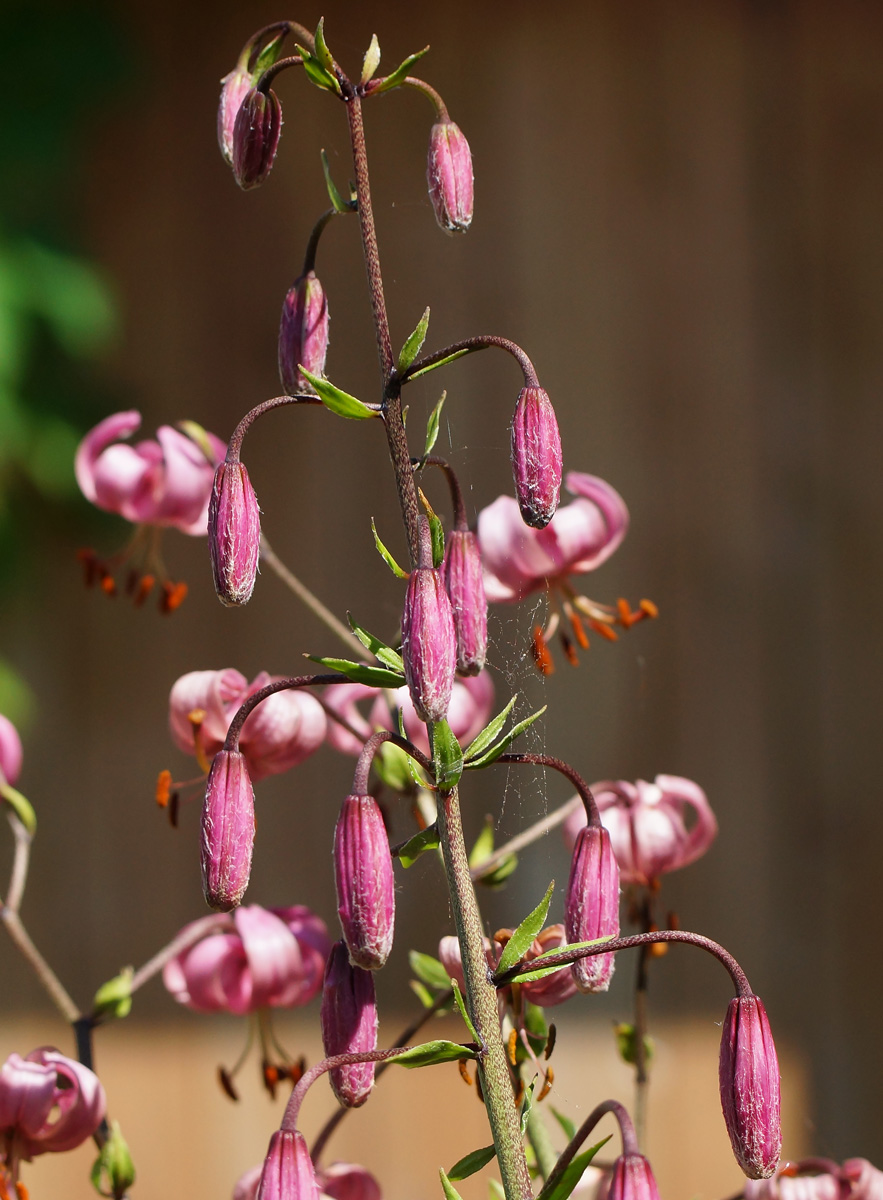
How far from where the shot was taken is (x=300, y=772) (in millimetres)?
1345

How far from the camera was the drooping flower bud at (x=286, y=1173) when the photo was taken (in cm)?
40

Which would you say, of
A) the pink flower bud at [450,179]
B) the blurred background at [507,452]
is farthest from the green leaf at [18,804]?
the blurred background at [507,452]

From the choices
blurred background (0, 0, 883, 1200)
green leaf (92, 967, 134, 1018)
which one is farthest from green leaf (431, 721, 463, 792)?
blurred background (0, 0, 883, 1200)

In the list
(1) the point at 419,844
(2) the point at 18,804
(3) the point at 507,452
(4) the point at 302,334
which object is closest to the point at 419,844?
(1) the point at 419,844

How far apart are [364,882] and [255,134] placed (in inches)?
12.4

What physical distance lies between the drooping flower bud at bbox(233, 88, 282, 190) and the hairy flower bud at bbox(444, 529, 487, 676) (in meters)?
0.18

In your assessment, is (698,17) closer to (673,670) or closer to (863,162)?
(863,162)

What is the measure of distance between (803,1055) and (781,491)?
61 cm

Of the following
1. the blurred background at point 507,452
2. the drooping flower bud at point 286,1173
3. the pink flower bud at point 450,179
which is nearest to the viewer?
the drooping flower bud at point 286,1173

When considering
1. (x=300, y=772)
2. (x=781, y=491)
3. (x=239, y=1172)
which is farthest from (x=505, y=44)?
(x=239, y=1172)

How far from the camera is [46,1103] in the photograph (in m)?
0.62

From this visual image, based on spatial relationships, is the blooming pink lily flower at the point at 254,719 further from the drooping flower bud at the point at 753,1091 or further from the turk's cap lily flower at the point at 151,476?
the drooping flower bud at the point at 753,1091

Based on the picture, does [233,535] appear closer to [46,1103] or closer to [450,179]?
[450,179]

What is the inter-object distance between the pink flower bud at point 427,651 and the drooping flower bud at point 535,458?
6cm
